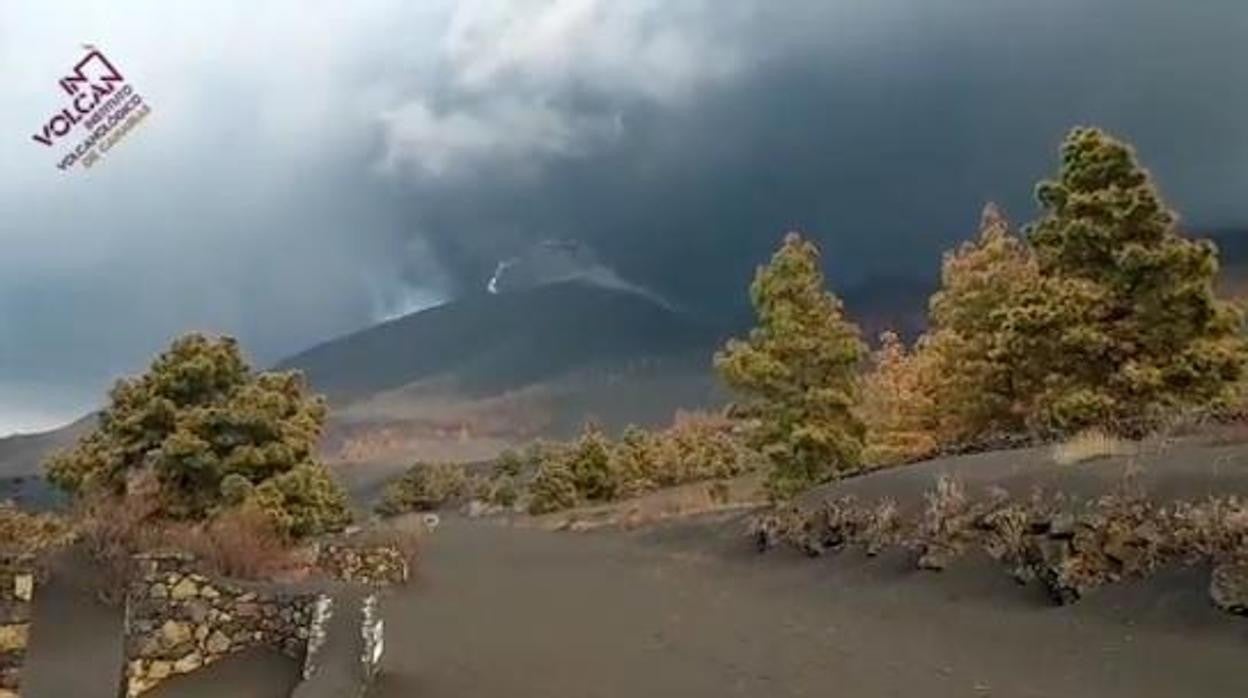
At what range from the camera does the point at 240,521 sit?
27656 millimetres

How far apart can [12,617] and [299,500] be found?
22.5m

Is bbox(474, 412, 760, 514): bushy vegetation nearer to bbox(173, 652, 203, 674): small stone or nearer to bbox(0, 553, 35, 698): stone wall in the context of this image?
bbox(173, 652, 203, 674): small stone

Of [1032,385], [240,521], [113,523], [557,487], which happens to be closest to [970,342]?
[1032,385]

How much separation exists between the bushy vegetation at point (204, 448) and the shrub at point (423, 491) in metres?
103

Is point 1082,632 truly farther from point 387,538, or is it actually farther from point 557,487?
point 557,487

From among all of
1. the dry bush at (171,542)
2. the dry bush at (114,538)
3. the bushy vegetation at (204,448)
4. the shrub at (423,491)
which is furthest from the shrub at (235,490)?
the shrub at (423,491)

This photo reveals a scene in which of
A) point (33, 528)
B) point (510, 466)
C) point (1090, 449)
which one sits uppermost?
point (510, 466)

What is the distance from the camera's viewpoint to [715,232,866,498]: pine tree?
45.4 m

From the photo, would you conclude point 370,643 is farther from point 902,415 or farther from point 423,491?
point 423,491

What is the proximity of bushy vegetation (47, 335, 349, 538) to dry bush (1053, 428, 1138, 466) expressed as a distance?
18.2 meters

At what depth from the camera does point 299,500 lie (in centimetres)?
3384

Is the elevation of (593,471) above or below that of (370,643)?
above

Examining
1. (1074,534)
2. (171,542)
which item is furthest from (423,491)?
(1074,534)

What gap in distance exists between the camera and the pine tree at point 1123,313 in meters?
30.8
